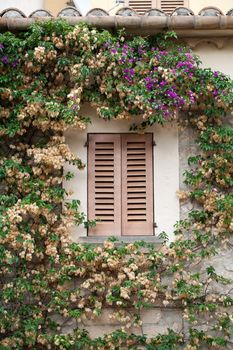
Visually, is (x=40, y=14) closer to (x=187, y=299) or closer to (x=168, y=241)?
(x=168, y=241)

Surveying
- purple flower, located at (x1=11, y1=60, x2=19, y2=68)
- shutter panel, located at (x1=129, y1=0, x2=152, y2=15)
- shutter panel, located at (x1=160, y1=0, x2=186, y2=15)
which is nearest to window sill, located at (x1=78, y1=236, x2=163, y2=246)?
purple flower, located at (x1=11, y1=60, x2=19, y2=68)

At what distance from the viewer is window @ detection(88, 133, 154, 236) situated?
8.02 metres

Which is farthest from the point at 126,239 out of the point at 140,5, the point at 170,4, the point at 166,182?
the point at 170,4

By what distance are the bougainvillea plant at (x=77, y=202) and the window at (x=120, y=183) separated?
224mm

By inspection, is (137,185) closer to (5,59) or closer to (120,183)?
(120,183)

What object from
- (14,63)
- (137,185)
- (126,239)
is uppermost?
(14,63)

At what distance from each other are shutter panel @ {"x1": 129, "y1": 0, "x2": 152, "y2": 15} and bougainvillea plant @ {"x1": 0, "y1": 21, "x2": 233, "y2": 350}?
1.63 meters

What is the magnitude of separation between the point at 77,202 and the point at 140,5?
3.40 metres

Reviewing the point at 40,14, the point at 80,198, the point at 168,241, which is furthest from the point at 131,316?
the point at 40,14

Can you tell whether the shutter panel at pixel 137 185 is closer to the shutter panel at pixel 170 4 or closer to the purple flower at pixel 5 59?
the purple flower at pixel 5 59

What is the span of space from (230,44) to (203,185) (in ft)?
5.95

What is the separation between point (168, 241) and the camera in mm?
7891

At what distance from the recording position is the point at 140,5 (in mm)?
9641

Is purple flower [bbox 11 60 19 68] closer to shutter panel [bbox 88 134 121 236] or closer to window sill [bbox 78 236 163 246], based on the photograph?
shutter panel [bbox 88 134 121 236]
